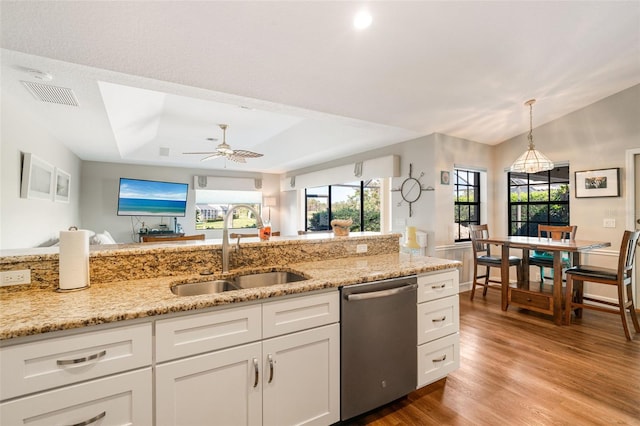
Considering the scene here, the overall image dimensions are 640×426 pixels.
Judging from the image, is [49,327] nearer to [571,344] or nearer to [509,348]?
[509,348]

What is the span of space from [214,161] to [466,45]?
5.76 metres

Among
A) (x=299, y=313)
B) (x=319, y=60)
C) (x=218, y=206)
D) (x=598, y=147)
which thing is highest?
(x=319, y=60)

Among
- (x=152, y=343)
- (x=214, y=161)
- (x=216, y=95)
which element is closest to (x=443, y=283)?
(x=152, y=343)

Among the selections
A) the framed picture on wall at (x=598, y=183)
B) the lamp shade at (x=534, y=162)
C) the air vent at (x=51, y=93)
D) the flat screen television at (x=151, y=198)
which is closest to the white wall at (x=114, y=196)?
the flat screen television at (x=151, y=198)

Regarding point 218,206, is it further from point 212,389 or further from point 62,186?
point 212,389

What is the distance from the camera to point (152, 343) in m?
1.19

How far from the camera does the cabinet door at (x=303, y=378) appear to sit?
1435mm

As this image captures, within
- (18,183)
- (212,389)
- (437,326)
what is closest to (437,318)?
(437,326)

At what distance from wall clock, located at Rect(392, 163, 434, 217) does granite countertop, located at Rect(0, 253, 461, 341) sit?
8.80 ft

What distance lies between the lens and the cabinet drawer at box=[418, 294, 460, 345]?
194 centimetres

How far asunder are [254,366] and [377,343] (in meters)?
0.72

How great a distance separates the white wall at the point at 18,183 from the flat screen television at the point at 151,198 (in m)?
2.24

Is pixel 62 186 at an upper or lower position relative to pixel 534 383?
upper

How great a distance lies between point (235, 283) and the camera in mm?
1840
